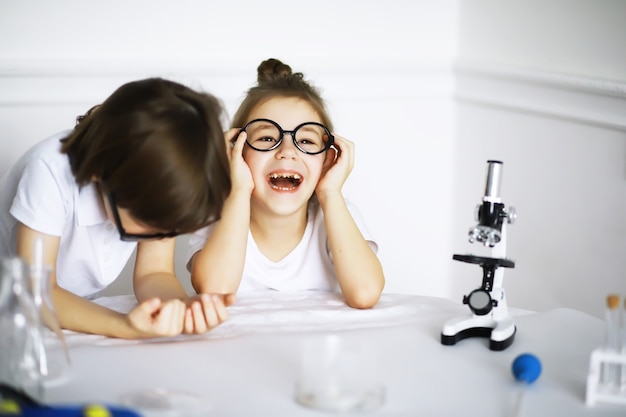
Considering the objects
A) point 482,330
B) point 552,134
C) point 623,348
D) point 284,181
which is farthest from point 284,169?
point 623,348

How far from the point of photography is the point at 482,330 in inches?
51.9

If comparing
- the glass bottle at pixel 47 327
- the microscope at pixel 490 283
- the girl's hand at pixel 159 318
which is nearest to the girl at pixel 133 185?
the girl's hand at pixel 159 318

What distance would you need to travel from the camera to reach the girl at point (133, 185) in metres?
1.22

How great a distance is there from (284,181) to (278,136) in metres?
0.10

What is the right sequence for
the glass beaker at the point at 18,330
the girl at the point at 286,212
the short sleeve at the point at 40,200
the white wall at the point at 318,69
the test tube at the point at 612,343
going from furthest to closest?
the white wall at the point at 318,69 < the girl at the point at 286,212 < the short sleeve at the point at 40,200 < the test tube at the point at 612,343 < the glass beaker at the point at 18,330

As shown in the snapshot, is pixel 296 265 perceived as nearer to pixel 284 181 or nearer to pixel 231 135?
pixel 284 181

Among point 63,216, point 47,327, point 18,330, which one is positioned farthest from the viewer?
point 63,216

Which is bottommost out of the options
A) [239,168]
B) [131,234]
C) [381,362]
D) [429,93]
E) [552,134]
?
[381,362]

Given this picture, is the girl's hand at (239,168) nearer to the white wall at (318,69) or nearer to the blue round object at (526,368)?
the white wall at (318,69)

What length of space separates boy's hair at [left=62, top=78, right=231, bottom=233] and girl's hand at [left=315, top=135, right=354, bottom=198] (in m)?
0.43

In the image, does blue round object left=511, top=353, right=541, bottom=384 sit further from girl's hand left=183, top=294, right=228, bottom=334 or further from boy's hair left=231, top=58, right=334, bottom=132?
boy's hair left=231, top=58, right=334, bottom=132

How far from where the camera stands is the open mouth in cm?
170

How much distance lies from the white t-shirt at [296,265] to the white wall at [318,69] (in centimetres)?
42

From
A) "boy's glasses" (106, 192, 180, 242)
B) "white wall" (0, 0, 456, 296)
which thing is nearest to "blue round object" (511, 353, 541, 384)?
"boy's glasses" (106, 192, 180, 242)
